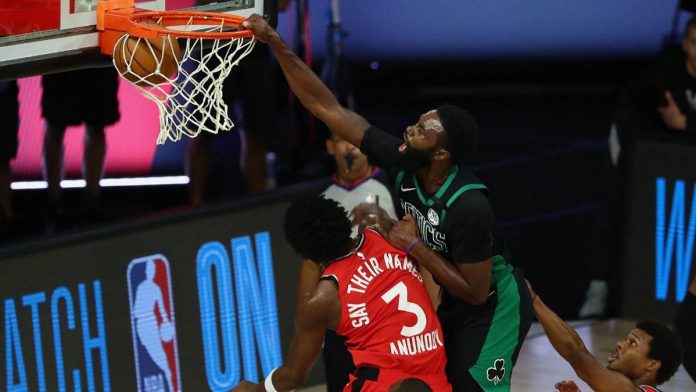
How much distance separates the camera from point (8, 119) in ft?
25.7

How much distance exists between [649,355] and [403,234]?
3.53ft

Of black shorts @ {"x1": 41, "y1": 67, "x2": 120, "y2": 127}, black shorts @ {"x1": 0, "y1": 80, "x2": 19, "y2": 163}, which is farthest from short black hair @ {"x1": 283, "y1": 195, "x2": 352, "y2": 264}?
black shorts @ {"x1": 0, "y1": 80, "x2": 19, "y2": 163}

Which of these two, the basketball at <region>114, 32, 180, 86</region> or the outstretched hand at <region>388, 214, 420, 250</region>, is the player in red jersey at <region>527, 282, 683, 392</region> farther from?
the basketball at <region>114, 32, 180, 86</region>

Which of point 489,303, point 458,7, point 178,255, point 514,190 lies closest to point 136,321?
point 178,255

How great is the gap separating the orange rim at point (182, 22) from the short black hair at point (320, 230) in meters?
0.73

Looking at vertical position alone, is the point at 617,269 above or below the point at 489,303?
below

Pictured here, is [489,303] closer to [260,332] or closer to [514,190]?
[260,332]

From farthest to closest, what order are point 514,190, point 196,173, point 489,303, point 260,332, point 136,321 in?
point 514,190, point 196,173, point 260,332, point 136,321, point 489,303

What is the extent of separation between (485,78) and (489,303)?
10.5 m

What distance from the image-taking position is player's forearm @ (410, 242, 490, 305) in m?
4.80

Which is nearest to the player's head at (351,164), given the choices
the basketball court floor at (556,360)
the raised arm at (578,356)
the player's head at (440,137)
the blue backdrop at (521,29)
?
the basketball court floor at (556,360)

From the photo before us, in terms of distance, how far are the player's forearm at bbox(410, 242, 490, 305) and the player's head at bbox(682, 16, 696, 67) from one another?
4003mm

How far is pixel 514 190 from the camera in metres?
10.8

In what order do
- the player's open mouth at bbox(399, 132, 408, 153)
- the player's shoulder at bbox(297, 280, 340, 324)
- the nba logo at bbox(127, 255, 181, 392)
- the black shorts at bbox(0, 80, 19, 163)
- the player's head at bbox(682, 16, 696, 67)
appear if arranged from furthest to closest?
the player's head at bbox(682, 16, 696, 67) < the black shorts at bbox(0, 80, 19, 163) < the nba logo at bbox(127, 255, 181, 392) < the player's open mouth at bbox(399, 132, 408, 153) < the player's shoulder at bbox(297, 280, 340, 324)
